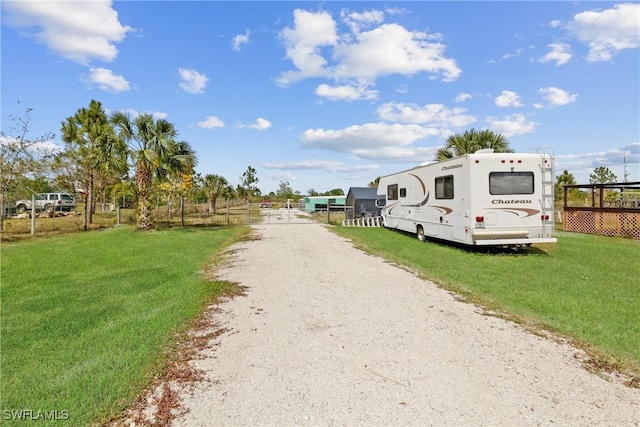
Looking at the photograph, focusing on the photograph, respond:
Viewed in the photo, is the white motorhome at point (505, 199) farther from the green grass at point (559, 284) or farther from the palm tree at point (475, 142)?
the palm tree at point (475, 142)

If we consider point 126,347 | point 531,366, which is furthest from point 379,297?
point 126,347

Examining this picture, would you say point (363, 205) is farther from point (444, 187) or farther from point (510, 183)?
point (510, 183)

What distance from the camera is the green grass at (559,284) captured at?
4219mm

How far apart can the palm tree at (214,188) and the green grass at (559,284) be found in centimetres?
2785

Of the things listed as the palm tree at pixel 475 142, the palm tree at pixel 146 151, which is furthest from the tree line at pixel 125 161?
the palm tree at pixel 475 142

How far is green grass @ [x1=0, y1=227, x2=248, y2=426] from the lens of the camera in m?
2.91


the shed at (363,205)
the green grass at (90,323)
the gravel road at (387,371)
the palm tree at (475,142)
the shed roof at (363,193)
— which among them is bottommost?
the gravel road at (387,371)

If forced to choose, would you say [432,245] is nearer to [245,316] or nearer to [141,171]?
[245,316]

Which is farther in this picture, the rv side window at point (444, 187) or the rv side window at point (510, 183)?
the rv side window at point (444, 187)

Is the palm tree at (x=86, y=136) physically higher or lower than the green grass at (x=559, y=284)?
higher

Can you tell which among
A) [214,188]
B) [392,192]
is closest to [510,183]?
[392,192]

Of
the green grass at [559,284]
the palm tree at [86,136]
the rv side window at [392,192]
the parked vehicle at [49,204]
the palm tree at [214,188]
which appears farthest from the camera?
the palm tree at [214,188]

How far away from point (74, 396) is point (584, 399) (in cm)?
396

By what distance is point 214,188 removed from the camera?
3747 cm
